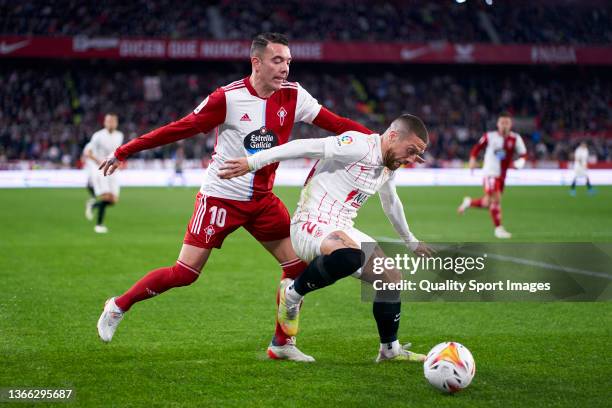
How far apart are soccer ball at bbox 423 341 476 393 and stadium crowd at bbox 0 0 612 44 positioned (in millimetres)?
34462

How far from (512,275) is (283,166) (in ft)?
74.8

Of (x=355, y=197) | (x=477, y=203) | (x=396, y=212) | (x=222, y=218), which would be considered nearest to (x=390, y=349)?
(x=396, y=212)

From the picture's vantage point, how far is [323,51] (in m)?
38.6

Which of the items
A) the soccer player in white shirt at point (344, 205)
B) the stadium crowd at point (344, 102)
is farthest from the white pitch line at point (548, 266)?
the stadium crowd at point (344, 102)

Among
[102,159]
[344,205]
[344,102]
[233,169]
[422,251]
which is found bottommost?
[422,251]

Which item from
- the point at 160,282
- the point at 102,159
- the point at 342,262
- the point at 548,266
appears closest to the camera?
the point at 342,262

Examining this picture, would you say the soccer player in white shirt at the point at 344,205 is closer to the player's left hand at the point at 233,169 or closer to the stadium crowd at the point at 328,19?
the player's left hand at the point at 233,169

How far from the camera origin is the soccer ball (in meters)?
4.84

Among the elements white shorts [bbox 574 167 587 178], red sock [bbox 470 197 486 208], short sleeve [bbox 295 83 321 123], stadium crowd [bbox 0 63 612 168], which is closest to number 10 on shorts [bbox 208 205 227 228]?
short sleeve [bbox 295 83 321 123]

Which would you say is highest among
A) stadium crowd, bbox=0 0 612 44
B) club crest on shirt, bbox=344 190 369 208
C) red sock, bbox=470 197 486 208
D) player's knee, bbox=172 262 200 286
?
stadium crowd, bbox=0 0 612 44

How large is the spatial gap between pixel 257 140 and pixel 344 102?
113 feet

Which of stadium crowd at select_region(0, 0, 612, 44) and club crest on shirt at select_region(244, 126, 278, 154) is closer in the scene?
club crest on shirt at select_region(244, 126, 278, 154)

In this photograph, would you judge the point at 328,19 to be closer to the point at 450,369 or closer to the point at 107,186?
the point at 107,186

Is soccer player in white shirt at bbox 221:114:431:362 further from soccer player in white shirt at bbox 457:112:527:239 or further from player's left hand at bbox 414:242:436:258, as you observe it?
soccer player in white shirt at bbox 457:112:527:239
